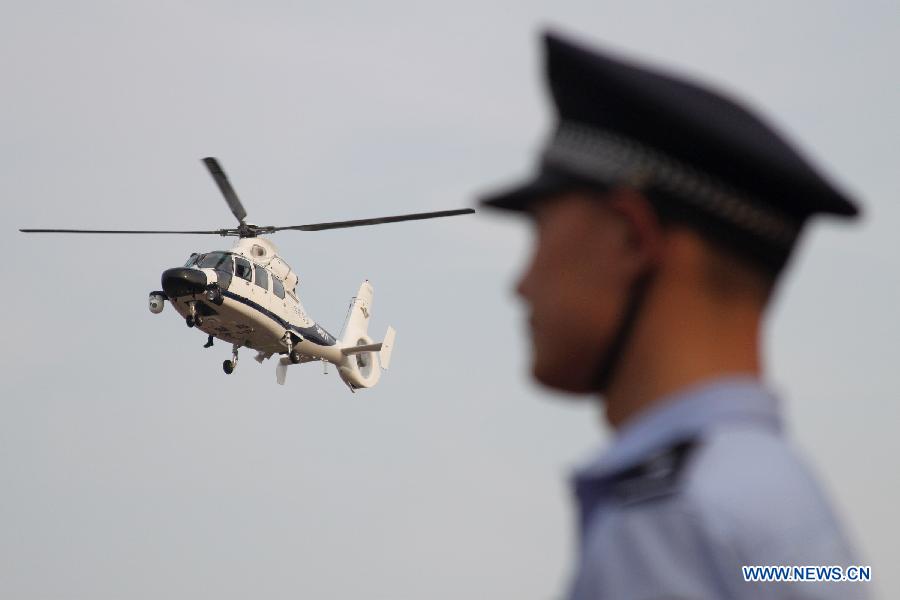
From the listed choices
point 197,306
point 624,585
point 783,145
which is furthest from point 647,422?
point 197,306

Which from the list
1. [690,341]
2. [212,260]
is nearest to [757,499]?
[690,341]

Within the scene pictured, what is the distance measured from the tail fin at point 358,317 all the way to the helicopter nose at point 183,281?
10549mm

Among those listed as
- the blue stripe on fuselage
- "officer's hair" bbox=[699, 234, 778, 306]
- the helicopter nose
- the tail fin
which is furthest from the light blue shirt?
the tail fin

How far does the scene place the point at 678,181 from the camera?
2.25 meters

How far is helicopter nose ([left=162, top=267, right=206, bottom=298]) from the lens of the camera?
29.8 meters

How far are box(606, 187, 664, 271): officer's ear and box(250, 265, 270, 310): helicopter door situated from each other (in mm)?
29750

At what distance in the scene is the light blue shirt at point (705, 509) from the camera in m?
1.93

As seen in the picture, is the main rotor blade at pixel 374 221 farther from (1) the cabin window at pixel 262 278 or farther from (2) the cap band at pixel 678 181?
(2) the cap band at pixel 678 181

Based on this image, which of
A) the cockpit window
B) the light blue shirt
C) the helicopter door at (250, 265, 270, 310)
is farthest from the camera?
the helicopter door at (250, 265, 270, 310)

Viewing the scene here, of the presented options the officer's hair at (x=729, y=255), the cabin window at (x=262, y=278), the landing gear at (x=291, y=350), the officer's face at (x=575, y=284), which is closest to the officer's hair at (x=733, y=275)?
the officer's hair at (x=729, y=255)

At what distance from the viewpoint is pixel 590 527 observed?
2207 mm

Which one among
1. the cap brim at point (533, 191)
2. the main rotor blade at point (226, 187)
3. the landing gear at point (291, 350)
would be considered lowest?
the cap brim at point (533, 191)

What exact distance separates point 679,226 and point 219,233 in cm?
3332

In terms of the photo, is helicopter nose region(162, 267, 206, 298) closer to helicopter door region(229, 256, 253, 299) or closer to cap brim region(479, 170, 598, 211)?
helicopter door region(229, 256, 253, 299)
